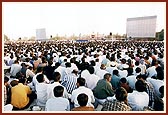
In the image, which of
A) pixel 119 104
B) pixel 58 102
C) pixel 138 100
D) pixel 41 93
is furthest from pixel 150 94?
pixel 41 93

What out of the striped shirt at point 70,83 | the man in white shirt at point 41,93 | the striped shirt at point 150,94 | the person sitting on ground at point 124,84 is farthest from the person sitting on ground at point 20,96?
the striped shirt at point 150,94

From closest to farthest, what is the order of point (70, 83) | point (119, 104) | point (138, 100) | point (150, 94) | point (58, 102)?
point (119, 104), point (58, 102), point (138, 100), point (150, 94), point (70, 83)

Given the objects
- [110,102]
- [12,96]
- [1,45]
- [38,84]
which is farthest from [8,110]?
[110,102]

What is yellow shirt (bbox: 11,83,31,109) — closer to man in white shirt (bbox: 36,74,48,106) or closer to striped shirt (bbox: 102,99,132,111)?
man in white shirt (bbox: 36,74,48,106)

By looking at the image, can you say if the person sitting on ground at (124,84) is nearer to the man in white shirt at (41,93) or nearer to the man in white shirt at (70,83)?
the man in white shirt at (70,83)

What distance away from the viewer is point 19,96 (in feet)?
17.3

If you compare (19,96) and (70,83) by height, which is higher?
(70,83)

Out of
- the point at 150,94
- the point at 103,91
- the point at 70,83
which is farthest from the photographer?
the point at 70,83

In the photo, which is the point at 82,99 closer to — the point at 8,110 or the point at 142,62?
Result: the point at 8,110

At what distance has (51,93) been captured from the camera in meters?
5.11

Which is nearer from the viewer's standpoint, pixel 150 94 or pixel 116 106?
pixel 116 106

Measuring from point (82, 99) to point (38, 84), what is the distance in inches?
56.5

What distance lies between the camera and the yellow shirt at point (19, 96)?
5219 millimetres

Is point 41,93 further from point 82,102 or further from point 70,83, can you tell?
point 82,102
